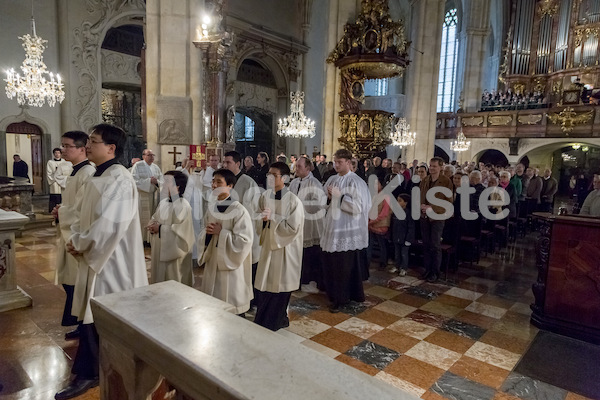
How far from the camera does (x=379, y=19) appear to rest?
9500 millimetres

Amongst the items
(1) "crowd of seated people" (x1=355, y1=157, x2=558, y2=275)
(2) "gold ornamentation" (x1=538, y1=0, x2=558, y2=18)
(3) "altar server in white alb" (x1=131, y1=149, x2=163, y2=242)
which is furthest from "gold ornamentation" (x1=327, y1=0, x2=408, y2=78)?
(2) "gold ornamentation" (x1=538, y1=0, x2=558, y2=18)

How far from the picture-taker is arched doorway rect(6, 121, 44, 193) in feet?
41.6

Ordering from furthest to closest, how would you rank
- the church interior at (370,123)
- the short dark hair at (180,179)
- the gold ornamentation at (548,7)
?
the gold ornamentation at (548,7) < the short dark hair at (180,179) < the church interior at (370,123)

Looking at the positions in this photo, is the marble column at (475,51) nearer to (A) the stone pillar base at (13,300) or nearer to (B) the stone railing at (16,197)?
(B) the stone railing at (16,197)

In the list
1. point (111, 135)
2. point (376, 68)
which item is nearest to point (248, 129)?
point (376, 68)

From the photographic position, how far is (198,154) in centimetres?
721

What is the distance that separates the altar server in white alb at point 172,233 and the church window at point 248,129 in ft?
53.1

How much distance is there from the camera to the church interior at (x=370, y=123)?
363 centimetres

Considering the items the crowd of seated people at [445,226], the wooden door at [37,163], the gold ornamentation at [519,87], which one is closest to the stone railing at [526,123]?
the gold ornamentation at [519,87]

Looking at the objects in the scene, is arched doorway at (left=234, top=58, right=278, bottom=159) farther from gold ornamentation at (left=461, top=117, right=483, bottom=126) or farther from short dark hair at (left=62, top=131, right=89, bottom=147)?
short dark hair at (left=62, top=131, right=89, bottom=147)

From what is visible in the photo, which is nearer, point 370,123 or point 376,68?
point 376,68

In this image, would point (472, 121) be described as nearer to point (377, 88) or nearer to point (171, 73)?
point (377, 88)

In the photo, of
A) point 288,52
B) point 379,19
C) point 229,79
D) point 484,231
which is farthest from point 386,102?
point 484,231

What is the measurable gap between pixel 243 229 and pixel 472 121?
1905 cm
